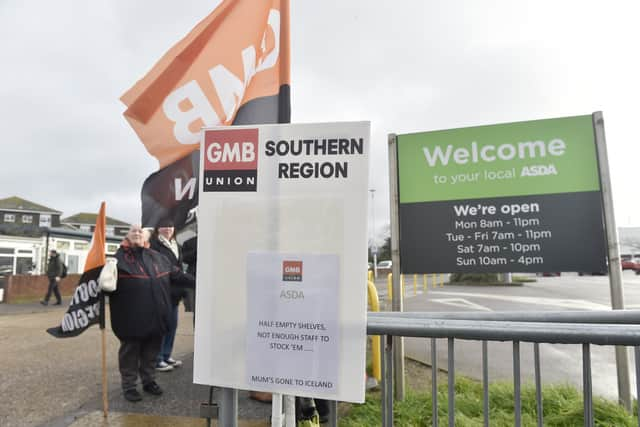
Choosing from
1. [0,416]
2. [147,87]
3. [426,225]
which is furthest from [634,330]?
[0,416]

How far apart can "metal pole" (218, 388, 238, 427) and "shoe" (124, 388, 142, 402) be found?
2862 mm

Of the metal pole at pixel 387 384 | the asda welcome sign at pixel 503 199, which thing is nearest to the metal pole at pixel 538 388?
the metal pole at pixel 387 384

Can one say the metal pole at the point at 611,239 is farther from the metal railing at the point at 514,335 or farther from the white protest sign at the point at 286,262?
the white protest sign at the point at 286,262

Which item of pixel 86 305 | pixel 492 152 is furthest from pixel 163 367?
pixel 492 152

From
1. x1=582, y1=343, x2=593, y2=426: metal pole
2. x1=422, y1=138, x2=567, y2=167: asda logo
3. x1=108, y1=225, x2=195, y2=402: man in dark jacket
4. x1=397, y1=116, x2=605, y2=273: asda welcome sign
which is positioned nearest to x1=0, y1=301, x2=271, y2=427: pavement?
x1=108, y1=225, x2=195, y2=402: man in dark jacket

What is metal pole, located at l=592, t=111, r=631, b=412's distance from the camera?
3336mm

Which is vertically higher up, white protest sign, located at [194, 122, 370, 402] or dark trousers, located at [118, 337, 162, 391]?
white protest sign, located at [194, 122, 370, 402]

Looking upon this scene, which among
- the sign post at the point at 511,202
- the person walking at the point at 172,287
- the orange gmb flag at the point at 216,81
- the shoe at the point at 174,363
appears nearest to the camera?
the orange gmb flag at the point at 216,81

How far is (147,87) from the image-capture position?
2734mm

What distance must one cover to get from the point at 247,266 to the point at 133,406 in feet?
10.5

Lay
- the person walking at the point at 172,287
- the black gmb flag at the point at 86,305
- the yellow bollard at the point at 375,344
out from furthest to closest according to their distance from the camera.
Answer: the person walking at the point at 172,287, the yellow bollard at the point at 375,344, the black gmb flag at the point at 86,305

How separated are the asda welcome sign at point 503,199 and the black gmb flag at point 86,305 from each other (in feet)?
9.90

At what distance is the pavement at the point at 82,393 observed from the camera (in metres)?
3.65

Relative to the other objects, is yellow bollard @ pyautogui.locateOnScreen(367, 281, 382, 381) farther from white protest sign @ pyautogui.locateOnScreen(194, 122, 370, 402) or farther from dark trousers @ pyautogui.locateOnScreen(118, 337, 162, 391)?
white protest sign @ pyautogui.locateOnScreen(194, 122, 370, 402)
